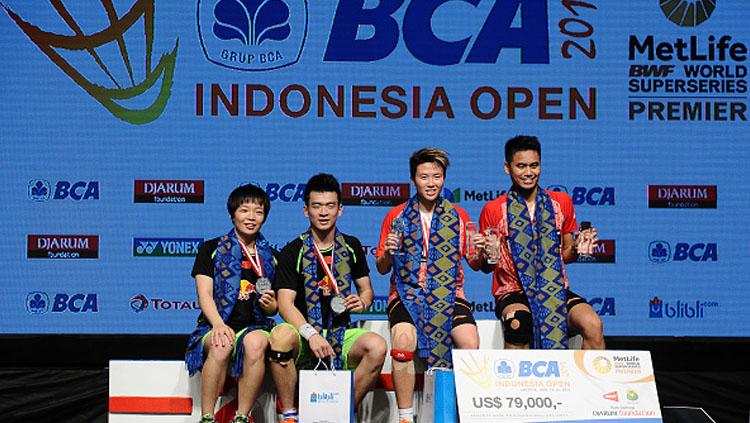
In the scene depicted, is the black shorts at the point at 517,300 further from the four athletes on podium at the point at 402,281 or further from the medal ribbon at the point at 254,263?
the medal ribbon at the point at 254,263

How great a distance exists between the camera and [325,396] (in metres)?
4.05

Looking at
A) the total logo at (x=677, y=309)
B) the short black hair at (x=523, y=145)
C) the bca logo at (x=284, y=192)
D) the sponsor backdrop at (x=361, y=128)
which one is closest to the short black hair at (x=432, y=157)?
the short black hair at (x=523, y=145)

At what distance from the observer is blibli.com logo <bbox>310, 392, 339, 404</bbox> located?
4.04 m

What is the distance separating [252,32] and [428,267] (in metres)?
2.24

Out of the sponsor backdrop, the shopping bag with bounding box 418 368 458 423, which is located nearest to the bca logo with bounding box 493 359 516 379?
the shopping bag with bounding box 418 368 458 423

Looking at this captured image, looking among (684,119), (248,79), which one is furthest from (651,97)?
(248,79)

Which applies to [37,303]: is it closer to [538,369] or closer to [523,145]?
[523,145]

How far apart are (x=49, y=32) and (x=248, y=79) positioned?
134 centimetres

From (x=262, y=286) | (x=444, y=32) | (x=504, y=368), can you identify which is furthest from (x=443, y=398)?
(x=444, y=32)

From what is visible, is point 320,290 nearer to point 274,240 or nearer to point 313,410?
point 313,410

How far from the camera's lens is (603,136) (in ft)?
19.3

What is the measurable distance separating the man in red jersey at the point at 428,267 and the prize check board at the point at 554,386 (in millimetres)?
526

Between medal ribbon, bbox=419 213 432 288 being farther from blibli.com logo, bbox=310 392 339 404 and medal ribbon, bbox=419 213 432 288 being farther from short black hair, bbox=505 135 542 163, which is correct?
blibli.com logo, bbox=310 392 339 404

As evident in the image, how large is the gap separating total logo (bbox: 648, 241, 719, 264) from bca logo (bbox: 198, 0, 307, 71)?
8.78 feet
